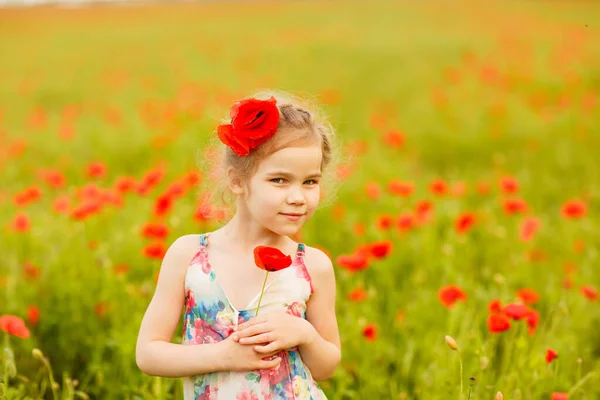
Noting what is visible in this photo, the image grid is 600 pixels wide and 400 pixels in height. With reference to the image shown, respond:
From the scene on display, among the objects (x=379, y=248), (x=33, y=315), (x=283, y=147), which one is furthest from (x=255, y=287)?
(x=33, y=315)

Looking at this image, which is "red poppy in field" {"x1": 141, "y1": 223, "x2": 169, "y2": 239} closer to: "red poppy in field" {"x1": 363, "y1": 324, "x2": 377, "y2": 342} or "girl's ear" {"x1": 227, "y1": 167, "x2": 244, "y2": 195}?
"red poppy in field" {"x1": 363, "y1": 324, "x2": 377, "y2": 342}

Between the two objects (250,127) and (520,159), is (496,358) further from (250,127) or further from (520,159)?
(520,159)

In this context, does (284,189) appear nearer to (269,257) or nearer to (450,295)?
(269,257)

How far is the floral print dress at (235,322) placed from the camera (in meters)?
1.91

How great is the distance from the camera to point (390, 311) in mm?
3492

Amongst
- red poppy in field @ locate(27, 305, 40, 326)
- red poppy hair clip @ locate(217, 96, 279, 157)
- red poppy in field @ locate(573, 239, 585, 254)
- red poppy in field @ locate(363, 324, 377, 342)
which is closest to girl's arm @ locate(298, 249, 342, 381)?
red poppy hair clip @ locate(217, 96, 279, 157)

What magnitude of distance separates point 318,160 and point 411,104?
23.7 ft

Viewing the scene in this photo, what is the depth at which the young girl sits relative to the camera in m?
1.84

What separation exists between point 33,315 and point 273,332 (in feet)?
5.37

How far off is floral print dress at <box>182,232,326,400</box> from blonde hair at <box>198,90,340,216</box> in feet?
0.60

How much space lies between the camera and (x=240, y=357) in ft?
6.00

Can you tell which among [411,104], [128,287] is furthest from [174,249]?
[411,104]

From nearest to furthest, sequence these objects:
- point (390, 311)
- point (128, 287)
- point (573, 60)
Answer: point (128, 287), point (390, 311), point (573, 60)

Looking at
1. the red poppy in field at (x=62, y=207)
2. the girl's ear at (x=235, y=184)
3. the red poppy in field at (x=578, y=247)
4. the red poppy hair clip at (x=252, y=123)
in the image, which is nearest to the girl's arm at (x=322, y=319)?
the girl's ear at (x=235, y=184)
